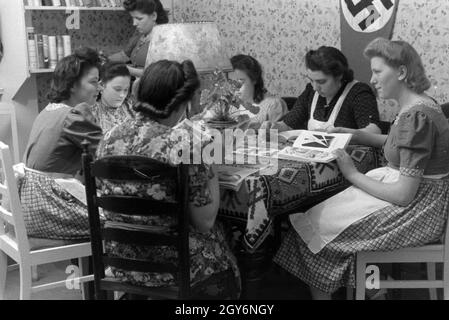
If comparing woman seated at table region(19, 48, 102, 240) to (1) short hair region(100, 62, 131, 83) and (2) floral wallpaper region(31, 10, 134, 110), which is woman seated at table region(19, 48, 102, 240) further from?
A: (2) floral wallpaper region(31, 10, 134, 110)

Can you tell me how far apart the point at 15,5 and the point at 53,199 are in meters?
2.03

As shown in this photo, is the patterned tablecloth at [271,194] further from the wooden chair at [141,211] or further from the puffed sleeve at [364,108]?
the puffed sleeve at [364,108]

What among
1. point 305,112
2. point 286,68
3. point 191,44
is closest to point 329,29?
point 286,68

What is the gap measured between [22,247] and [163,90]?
851mm

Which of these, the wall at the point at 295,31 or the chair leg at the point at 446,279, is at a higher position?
the wall at the point at 295,31

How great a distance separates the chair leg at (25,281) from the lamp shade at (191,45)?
0.99 m

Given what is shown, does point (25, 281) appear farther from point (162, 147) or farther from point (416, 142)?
point (416, 142)

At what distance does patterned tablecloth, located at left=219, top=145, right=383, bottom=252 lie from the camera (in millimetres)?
2051

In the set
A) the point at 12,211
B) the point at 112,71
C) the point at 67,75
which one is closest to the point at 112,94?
the point at 112,71

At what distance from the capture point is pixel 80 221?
2271mm

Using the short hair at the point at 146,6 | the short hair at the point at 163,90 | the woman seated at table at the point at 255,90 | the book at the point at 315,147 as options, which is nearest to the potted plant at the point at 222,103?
the book at the point at 315,147

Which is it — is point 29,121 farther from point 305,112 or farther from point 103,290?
point 103,290

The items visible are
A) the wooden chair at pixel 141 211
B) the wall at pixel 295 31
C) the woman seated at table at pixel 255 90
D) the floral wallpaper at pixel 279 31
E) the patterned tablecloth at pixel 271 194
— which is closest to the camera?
the wooden chair at pixel 141 211

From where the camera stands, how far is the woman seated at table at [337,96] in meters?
2.93
